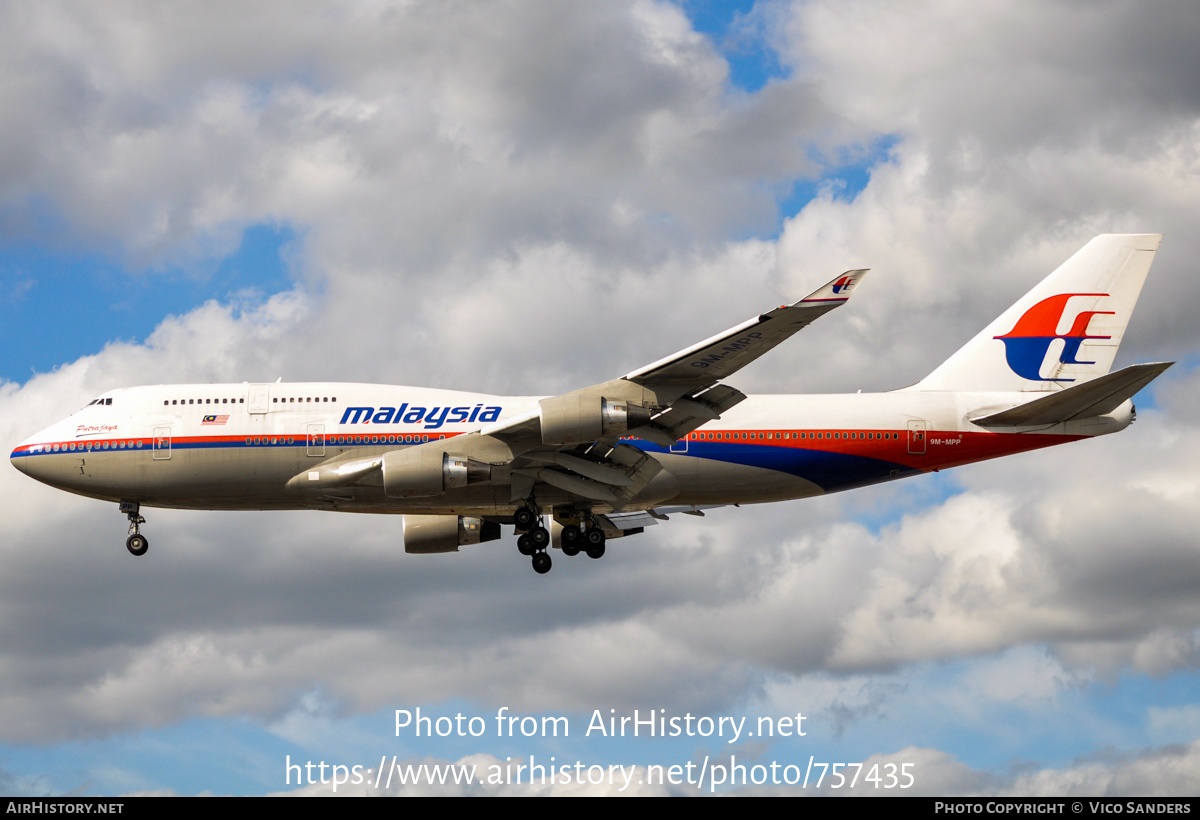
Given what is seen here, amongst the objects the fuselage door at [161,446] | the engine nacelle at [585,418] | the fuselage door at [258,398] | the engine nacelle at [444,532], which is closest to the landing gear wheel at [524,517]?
the engine nacelle at [444,532]

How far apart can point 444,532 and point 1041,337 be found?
74.4 feet

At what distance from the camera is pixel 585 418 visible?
32.7m

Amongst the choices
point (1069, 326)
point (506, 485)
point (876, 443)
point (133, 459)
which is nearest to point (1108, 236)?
point (1069, 326)

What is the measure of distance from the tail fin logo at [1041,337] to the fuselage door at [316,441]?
23.6 m

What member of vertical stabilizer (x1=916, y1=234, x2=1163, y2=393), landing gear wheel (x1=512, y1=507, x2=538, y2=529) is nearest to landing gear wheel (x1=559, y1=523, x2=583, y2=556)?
landing gear wheel (x1=512, y1=507, x2=538, y2=529)

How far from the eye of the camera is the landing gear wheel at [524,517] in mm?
38531

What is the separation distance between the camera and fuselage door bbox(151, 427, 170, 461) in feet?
125

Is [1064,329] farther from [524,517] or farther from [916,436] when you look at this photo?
[524,517]

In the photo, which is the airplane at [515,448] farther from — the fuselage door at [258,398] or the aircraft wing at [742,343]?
the aircraft wing at [742,343]
